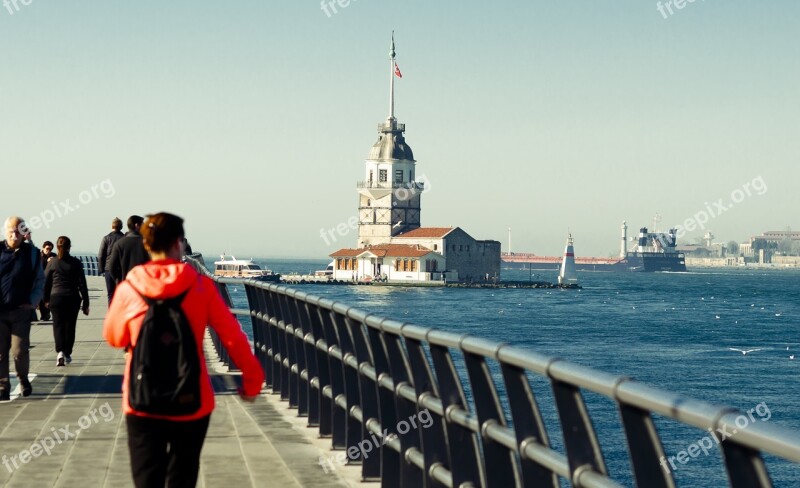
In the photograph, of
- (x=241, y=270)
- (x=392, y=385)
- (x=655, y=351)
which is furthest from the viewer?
(x=241, y=270)

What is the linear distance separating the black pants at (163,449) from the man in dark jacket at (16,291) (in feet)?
22.9

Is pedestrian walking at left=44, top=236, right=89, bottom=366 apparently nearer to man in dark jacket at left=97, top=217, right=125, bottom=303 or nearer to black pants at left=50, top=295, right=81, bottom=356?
black pants at left=50, top=295, right=81, bottom=356

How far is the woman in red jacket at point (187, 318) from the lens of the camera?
4793mm

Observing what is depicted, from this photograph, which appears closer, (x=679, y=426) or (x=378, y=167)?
(x=679, y=426)

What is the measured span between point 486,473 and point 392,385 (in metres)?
1.92

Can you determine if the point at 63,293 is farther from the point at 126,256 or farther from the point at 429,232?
the point at 429,232

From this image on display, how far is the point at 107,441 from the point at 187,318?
4.78 m

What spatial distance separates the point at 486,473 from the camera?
5.17 meters

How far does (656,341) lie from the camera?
245 ft

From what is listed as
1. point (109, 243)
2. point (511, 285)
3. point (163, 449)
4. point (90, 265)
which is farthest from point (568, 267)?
point (163, 449)

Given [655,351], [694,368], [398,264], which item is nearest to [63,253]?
[694,368]

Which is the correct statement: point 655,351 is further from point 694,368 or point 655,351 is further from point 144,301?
point 144,301

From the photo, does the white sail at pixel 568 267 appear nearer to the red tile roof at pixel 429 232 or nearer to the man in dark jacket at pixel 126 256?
the red tile roof at pixel 429 232

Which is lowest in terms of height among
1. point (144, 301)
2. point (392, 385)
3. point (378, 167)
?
point (392, 385)
